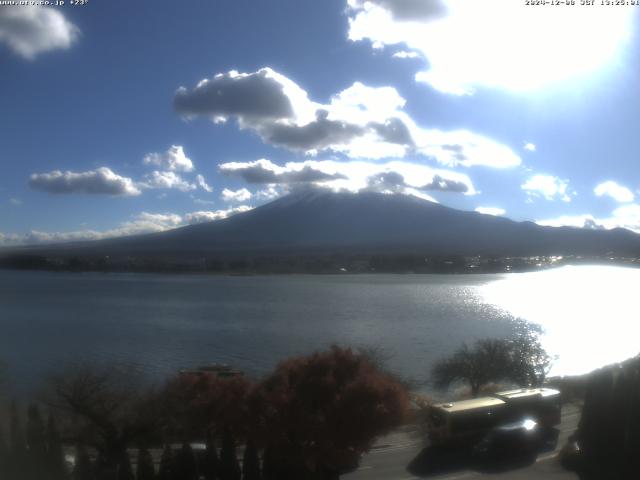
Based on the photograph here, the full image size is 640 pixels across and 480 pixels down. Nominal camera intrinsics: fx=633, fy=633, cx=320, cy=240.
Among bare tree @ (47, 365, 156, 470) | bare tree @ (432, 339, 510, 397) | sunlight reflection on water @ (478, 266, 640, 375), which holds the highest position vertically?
bare tree @ (47, 365, 156, 470)

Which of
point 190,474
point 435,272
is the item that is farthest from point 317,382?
point 435,272

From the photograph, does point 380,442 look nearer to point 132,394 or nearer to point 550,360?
point 132,394

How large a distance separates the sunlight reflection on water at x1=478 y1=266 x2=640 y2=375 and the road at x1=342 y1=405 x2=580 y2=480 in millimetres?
7399

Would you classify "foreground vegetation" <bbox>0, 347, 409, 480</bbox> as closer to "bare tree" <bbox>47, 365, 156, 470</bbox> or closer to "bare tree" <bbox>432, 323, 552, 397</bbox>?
"bare tree" <bbox>47, 365, 156, 470</bbox>

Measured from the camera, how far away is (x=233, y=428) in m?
6.20

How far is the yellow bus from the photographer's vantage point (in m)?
6.87

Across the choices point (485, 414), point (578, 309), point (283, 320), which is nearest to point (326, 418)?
point (485, 414)

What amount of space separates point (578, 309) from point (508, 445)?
23.5 metres

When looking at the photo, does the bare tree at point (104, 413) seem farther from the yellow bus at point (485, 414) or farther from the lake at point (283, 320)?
the lake at point (283, 320)

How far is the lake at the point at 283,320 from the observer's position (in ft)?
49.4

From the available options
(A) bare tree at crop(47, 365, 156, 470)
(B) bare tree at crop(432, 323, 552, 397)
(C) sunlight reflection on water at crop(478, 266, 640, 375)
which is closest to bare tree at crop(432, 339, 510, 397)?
(B) bare tree at crop(432, 323, 552, 397)

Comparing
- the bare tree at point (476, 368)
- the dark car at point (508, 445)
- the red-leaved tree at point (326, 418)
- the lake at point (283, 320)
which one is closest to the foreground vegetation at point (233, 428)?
the red-leaved tree at point (326, 418)

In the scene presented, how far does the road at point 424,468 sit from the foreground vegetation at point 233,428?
11.5 inches

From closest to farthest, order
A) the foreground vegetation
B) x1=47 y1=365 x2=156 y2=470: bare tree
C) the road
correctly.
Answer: the foreground vegetation < the road < x1=47 y1=365 x2=156 y2=470: bare tree
